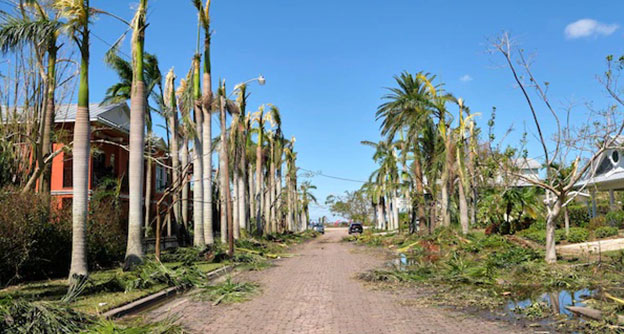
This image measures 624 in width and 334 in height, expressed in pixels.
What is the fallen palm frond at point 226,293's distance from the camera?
38.7 feet

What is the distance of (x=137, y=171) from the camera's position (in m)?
16.3

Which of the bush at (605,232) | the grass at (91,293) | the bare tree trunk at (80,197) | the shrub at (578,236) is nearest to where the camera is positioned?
the grass at (91,293)

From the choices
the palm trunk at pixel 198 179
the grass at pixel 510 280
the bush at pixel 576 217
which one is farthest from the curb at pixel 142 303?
the bush at pixel 576 217

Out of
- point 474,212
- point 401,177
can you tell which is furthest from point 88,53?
point 401,177

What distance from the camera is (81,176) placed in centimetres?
1305

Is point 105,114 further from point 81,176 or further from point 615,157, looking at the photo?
point 615,157

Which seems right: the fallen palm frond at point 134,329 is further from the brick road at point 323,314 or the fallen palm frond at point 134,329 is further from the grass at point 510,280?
the grass at point 510,280

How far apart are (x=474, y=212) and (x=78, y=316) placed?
127 feet

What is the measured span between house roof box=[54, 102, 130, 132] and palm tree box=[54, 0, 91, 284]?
12.7 m

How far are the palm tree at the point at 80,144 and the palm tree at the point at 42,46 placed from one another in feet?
1.61

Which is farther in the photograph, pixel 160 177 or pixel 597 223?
pixel 160 177

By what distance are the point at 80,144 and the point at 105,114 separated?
1675 cm

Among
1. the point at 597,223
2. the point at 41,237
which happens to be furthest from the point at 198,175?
the point at 597,223

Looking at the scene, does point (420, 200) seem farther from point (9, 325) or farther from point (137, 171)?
point (9, 325)
